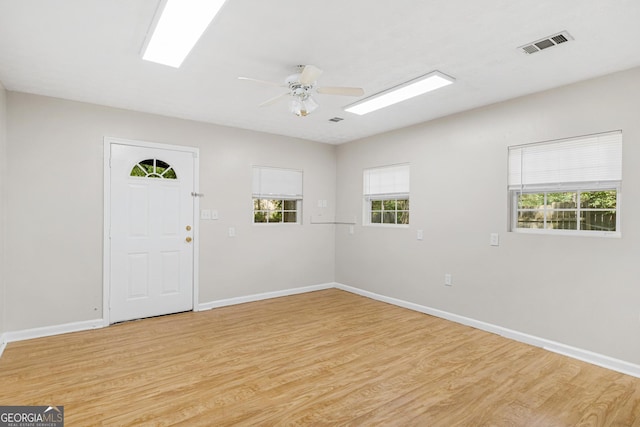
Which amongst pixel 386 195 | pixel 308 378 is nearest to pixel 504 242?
pixel 386 195

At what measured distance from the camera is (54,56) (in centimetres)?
279

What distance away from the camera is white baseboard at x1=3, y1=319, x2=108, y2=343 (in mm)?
3527

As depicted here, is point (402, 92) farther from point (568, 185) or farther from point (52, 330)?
point (52, 330)

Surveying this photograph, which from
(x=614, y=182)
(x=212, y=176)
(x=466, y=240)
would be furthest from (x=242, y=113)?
(x=614, y=182)

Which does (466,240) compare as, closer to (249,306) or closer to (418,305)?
(418,305)

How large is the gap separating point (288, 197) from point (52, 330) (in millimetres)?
3423

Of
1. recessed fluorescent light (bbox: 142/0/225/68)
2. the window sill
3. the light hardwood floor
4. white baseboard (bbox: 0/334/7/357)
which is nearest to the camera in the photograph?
recessed fluorescent light (bbox: 142/0/225/68)

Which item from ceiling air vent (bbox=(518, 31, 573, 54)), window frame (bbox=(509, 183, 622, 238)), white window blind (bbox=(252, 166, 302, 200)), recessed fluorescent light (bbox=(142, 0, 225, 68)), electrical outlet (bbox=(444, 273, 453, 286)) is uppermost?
ceiling air vent (bbox=(518, 31, 573, 54))

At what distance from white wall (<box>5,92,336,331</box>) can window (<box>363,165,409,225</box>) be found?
192 cm

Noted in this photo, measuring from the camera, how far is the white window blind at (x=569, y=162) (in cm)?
306

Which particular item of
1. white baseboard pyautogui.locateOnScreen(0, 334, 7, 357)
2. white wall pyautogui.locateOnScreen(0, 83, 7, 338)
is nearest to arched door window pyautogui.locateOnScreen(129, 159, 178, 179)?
white wall pyautogui.locateOnScreen(0, 83, 7, 338)

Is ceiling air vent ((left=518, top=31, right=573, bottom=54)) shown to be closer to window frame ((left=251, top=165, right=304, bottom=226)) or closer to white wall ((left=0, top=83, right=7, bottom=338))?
window frame ((left=251, top=165, right=304, bottom=226))

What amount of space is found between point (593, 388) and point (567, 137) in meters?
2.19

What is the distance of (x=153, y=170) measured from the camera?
14.4 feet
